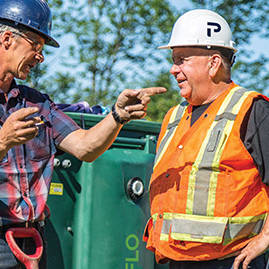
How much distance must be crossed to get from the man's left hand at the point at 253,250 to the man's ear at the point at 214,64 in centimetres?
87

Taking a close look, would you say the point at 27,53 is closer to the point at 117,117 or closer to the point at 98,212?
the point at 117,117

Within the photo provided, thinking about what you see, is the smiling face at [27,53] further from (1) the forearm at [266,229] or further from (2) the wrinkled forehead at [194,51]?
(1) the forearm at [266,229]

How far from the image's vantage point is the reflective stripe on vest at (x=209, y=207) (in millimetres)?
2680

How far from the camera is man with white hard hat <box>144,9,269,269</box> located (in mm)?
2682

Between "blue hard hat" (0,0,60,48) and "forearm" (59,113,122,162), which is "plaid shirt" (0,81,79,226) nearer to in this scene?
"forearm" (59,113,122,162)

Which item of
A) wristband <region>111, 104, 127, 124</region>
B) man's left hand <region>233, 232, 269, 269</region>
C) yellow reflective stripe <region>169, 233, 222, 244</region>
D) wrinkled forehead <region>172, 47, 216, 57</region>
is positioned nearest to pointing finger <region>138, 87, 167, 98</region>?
wristband <region>111, 104, 127, 124</region>

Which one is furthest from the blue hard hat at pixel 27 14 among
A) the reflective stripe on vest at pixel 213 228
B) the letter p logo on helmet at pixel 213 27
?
the reflective stripe on vest at pixel 213 228

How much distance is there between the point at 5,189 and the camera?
9.30 feet

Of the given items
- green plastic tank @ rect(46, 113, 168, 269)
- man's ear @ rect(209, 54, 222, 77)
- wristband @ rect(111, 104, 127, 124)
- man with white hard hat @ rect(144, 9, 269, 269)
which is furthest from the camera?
green plastic tank @ rect(46, 113, 168, 269)

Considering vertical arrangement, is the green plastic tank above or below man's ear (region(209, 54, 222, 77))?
below

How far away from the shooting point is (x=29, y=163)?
2.94 metres

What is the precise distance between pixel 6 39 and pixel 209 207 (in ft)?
4.48

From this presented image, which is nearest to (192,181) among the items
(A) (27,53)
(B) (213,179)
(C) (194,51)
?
(B) (213,179)

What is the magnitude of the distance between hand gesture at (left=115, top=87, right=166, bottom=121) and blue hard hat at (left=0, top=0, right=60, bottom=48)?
2.16 ft
